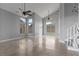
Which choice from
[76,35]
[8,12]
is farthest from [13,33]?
[76,35]

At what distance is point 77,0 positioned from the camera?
2.06m

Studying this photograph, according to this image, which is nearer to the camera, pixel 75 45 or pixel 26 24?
pixel 75 45

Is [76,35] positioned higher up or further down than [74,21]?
further down

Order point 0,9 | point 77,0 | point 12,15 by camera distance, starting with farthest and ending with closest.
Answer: point 12,15, point 0,9, point 77,0

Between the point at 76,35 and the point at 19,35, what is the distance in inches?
342

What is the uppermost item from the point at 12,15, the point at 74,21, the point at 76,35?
the point at 12,15

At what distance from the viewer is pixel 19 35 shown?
13328 millimetres

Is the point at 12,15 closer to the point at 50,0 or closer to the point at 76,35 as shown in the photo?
the point at 76,35

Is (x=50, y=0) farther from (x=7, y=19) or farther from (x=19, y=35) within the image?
(x=19, y=35)

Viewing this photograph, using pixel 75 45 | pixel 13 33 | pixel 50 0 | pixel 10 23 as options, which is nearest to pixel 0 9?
pixel 10 23

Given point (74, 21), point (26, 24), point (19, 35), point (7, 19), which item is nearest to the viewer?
point (74, 21)

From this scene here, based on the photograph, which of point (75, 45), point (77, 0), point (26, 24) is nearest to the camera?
point (77, 0)

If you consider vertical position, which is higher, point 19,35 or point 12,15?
point 12,15

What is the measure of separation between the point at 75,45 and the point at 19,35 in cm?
875
